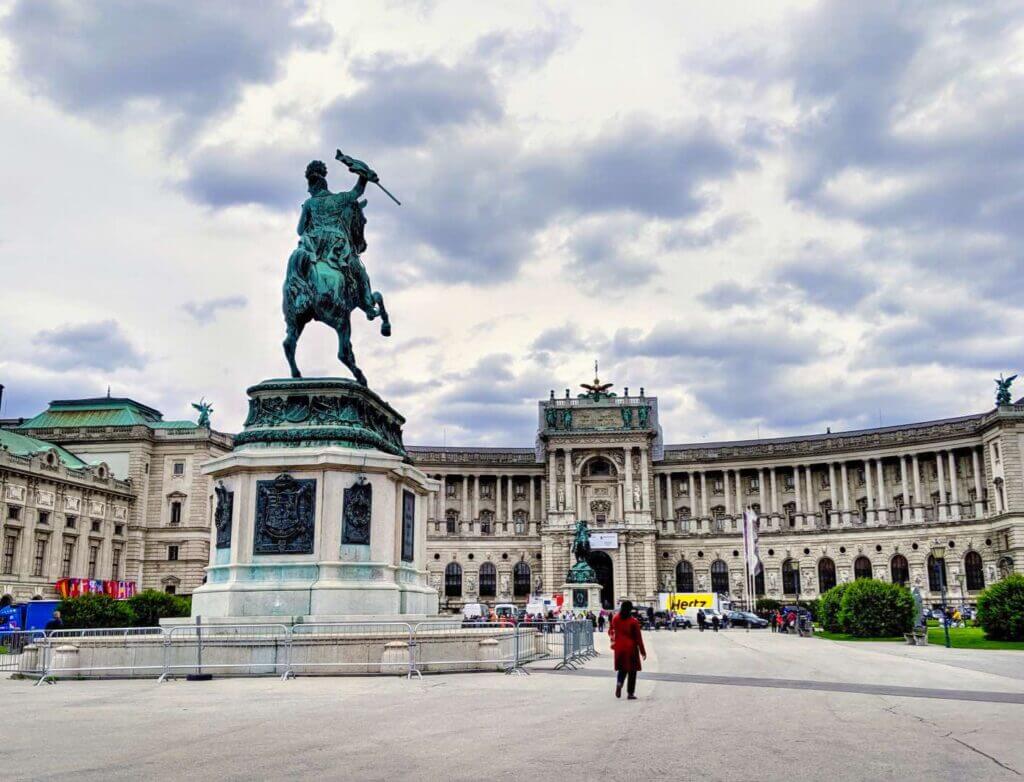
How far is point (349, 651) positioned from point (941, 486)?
292ft

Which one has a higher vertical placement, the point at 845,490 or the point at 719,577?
the point at 845,490

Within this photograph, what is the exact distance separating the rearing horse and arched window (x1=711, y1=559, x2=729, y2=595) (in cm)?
8604

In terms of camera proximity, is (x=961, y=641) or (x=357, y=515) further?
(x=961, y=641)

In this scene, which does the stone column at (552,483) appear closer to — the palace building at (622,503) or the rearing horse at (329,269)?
the palace building at (622,503)

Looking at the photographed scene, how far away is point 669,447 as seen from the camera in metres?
118

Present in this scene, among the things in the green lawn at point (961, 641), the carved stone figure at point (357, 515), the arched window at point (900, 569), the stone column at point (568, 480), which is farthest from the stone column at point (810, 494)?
the carved stone figure at point (357, 515)

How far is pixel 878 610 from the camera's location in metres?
49.5

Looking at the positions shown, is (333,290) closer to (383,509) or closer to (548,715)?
(383,509)

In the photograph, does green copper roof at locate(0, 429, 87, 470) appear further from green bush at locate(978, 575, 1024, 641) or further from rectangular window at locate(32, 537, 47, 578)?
green bush at locate(978, 575, 1024, 641)

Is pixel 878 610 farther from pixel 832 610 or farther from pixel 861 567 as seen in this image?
pixel 861 567

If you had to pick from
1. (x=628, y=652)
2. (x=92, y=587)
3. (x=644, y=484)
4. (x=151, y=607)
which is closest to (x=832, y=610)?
(x=151, y=607)

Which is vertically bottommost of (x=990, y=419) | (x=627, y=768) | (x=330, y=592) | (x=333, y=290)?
(x=627, y=768)

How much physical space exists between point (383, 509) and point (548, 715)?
31.8 feet

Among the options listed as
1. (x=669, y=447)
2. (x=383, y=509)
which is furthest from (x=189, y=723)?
(x=669, y=447)
